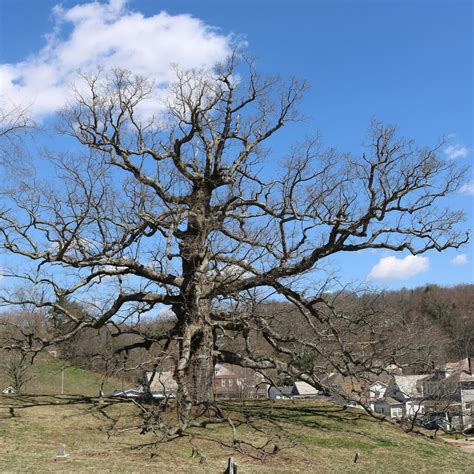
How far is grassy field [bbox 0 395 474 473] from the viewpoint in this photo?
10328 mm

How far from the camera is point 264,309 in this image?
1612 centimetres

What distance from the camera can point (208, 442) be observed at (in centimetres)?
1201

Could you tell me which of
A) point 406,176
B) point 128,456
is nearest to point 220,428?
point 128,456

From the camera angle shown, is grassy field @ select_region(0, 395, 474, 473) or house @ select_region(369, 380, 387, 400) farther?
house @ select_region(369, 380, 387, 400)

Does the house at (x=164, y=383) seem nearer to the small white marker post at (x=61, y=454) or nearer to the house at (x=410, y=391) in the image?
the small white marker post at (x=61, y=454)

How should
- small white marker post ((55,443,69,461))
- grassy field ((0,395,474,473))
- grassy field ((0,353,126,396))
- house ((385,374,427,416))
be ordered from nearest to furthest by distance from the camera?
small white marker post ((55,443,69,461)) → grassy field ((0,395,474,473)) → house ((385,374,427,416)) → grassy field ((0,353,126,396))

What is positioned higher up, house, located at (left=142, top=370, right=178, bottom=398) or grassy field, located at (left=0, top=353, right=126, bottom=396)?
house, located at (left=142, top=370, right=178, bottom=398)

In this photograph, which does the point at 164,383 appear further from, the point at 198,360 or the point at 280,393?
the point at 280,393

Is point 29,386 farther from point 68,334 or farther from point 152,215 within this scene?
point 152,215

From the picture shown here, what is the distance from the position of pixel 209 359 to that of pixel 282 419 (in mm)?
2434

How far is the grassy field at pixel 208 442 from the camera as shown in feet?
33.9

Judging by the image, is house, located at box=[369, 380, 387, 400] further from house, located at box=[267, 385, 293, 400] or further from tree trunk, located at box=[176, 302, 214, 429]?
tree trunk, located at box=[176, 302, 214, 429]

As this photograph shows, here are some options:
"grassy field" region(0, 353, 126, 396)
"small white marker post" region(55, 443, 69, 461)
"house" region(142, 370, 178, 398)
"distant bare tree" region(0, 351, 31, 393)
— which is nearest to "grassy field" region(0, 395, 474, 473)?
"small white marker post" region(55, 443, 69, 461)

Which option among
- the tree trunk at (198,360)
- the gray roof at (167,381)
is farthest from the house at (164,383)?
the tree trunk at (198,360)
